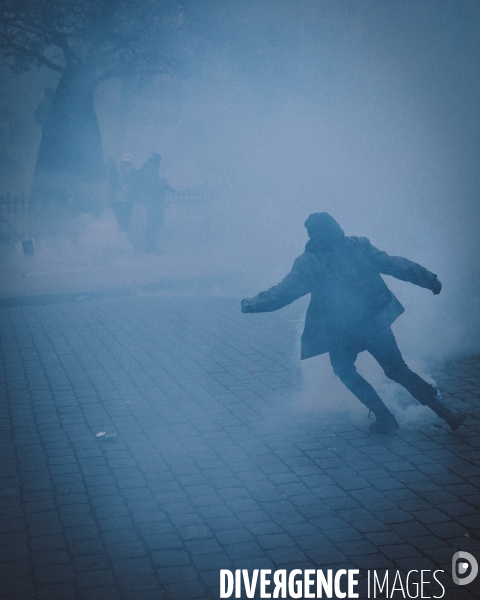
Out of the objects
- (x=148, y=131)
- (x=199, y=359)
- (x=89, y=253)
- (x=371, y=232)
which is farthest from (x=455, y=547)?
(x=148, y=131)

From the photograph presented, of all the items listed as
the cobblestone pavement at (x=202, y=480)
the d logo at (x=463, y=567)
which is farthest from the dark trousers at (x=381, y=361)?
the d logo at (x=463, y=567)

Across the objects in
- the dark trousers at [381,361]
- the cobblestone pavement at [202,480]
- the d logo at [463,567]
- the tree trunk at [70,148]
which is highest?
the tree trunk at [70,148]

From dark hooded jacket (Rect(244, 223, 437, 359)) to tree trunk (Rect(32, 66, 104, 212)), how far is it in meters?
15.0

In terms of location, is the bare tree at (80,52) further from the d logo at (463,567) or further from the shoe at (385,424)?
the d logo at (463,567)

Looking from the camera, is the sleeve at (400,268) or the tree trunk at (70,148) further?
the tree trunk at (70,148)

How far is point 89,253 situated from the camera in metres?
16.8

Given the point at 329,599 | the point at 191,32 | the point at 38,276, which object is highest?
the point at 191,32

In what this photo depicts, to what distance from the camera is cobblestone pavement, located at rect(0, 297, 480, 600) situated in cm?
378

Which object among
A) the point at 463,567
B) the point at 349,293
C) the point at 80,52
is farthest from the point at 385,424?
the point at 80,52

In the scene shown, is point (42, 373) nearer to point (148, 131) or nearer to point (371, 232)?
point (371, 232)

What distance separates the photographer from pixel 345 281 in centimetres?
530

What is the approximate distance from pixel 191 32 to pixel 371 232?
27.4 feet

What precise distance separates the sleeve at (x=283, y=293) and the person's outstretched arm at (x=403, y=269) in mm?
556

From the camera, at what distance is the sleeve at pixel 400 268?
5.26 m
